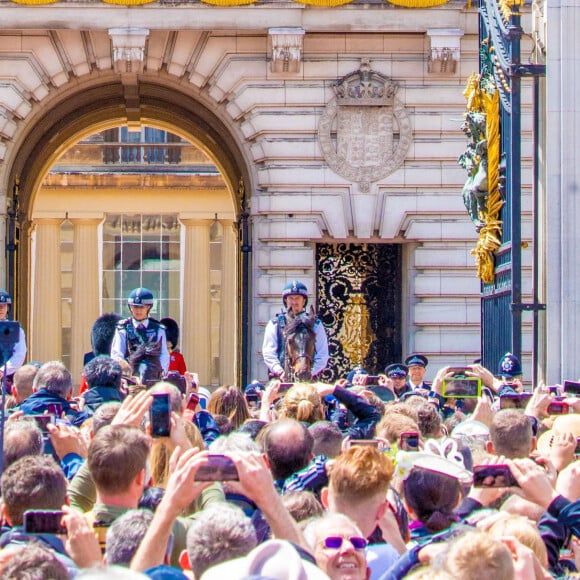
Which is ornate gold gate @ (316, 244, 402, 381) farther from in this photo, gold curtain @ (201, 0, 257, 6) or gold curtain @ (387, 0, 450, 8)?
gold curtain @ (201, 0, 257, 6)

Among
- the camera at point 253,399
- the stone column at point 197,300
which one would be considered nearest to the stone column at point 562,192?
the camera at point 253,399

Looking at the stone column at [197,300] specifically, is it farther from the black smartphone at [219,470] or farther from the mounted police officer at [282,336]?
the black smartphone at [219,470]

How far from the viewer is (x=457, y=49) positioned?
→ 23969 millimetres

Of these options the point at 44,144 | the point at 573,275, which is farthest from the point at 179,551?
the point at 44,144

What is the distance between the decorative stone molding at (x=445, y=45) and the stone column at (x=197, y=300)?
22.1 m

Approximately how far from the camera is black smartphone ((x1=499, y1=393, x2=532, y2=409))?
39.0 feet

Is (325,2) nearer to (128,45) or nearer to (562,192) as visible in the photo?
(128,45)

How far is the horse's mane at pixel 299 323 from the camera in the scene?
15484 mm

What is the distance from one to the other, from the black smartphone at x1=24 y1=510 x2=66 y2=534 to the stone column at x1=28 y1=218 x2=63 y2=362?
3980cm

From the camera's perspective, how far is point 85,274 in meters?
45.7

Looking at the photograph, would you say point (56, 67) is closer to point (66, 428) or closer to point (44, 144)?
point (44, 144)

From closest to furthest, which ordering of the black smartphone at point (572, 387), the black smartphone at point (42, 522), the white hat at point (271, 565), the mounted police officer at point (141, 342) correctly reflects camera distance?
the white hat at point (271, 565) < the black smartphone at point (42, 522) < the black smartphone at point (572, 387) < the mounted police officer at point (141, 342)

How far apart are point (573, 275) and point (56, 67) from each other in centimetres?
1194

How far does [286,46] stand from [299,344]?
939 cm
